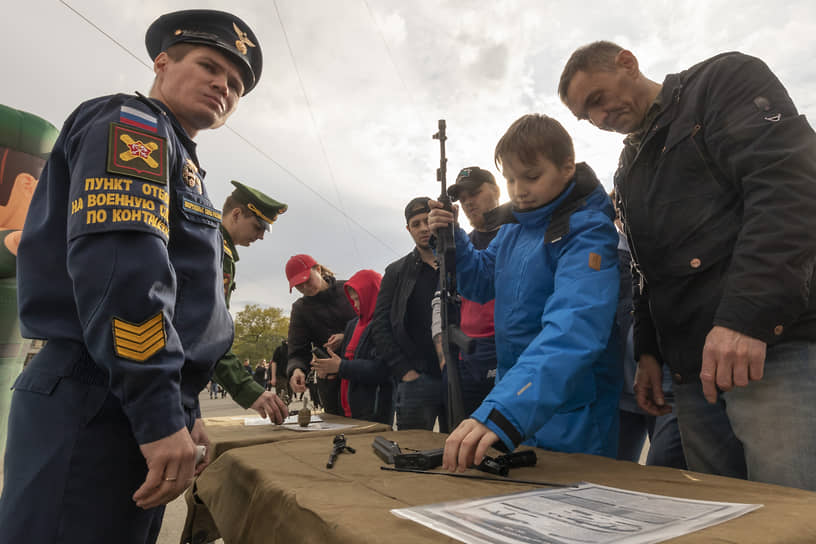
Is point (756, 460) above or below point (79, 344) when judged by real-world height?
below

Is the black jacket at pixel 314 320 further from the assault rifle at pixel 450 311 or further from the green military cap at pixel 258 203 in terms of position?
the assault rifle at pixel 450 311

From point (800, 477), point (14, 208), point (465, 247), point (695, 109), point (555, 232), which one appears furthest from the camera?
point (14, 208)

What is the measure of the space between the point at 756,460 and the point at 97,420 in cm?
154

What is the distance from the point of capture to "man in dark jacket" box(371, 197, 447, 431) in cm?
286

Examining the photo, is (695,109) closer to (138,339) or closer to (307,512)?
(307,512)

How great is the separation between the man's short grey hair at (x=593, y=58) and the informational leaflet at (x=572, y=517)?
4.23ft

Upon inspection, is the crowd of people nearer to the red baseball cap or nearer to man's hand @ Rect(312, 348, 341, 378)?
man's hand @ Rect(312, 348, 341, 378)

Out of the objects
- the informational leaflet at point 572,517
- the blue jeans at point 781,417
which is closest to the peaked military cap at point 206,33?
the informational leaflet at point 572,517

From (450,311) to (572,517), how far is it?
1593mm

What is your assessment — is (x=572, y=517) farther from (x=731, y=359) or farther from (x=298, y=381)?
(x=298, y=381)

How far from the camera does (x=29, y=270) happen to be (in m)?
1.07

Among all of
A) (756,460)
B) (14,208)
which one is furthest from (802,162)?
(14,208)

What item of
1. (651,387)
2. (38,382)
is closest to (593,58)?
(651,387)

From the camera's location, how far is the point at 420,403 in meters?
2.84
